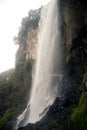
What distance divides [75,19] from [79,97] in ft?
32.4

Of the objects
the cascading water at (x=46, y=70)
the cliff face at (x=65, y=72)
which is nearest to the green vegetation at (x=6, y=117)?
the cliff face at (x=65, y=72)

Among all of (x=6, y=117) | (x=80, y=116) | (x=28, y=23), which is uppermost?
(x=28, y=23)

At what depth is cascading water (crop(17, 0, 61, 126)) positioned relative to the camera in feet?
98.2

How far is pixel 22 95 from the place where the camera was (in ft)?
131

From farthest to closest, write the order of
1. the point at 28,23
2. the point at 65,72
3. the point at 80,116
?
the point at 28,23
the point at 65,72
the point at 80,116

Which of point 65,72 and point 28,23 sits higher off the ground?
point 28,23

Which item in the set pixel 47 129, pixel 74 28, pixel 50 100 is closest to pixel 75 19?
pixel 74 28

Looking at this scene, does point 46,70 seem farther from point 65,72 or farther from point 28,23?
point 28,23

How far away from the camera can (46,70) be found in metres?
34.9

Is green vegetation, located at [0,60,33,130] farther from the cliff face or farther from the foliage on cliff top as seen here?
the foliage on cliff top

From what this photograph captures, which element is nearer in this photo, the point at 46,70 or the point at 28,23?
the point at 46,70

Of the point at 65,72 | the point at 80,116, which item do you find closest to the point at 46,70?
the point at 65,72

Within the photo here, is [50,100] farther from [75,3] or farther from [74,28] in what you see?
[75,3]

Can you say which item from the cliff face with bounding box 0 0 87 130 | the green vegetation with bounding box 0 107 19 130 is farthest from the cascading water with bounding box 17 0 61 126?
the green vegetation with bounding box 0 107 19 130
